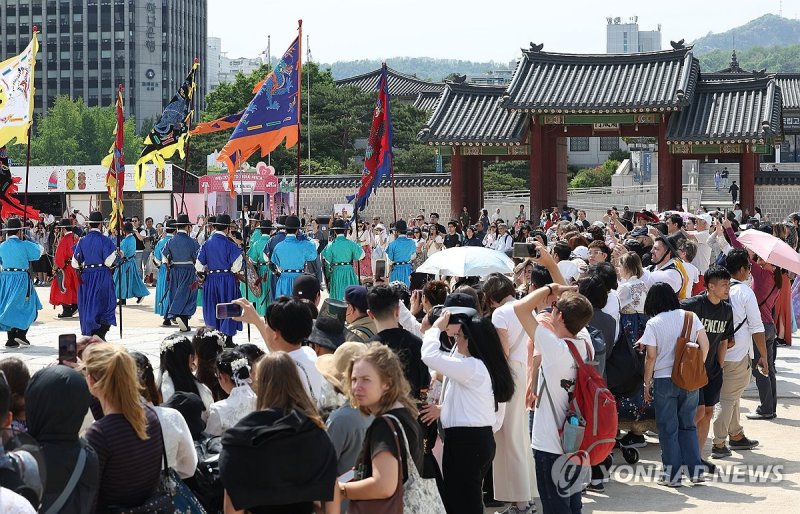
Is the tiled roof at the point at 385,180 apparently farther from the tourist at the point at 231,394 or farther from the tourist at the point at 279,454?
the tourist at the point at 279,454

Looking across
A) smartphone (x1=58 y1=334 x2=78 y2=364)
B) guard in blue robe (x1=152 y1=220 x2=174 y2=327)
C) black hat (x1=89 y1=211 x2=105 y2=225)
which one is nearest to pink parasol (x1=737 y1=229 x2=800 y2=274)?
smartphone (x1=58 y1=334 x2=78 y2=364)

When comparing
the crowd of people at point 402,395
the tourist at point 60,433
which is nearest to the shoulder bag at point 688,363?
the crowd of people at point 402,395

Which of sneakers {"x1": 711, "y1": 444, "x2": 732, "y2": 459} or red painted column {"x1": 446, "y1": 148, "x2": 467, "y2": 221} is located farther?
red painted column {"x1": 446, "y1": 148, "x2": 467, "y2": 221}

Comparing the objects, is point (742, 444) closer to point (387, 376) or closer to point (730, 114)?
point (387, 376)

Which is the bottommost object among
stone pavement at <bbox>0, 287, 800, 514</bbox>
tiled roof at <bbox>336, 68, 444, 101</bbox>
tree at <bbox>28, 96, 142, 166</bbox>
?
stone pavement at <bbox>0, 287, 800, 514</bbox>

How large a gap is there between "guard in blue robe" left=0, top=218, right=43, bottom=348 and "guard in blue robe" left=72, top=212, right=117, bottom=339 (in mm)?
607

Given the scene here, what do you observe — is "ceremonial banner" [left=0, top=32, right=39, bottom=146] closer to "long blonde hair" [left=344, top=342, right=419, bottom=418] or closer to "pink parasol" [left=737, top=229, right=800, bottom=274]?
"pink parasol" [left=737, top=229, right=800, bottom=274]

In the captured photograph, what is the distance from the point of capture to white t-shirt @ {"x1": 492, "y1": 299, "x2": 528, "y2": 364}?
22.0 ft

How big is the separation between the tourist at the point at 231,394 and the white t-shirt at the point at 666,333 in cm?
312

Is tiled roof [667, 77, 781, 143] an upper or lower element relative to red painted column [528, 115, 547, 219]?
upper

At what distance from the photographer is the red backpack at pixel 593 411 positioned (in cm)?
608

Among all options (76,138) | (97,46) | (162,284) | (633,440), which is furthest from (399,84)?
(633,440)

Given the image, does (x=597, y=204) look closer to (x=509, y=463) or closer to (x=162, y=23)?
(x=509, y=463)

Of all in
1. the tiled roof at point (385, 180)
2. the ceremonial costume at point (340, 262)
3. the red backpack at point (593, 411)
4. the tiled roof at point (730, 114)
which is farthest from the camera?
the tiled roof at point (385, 180)
